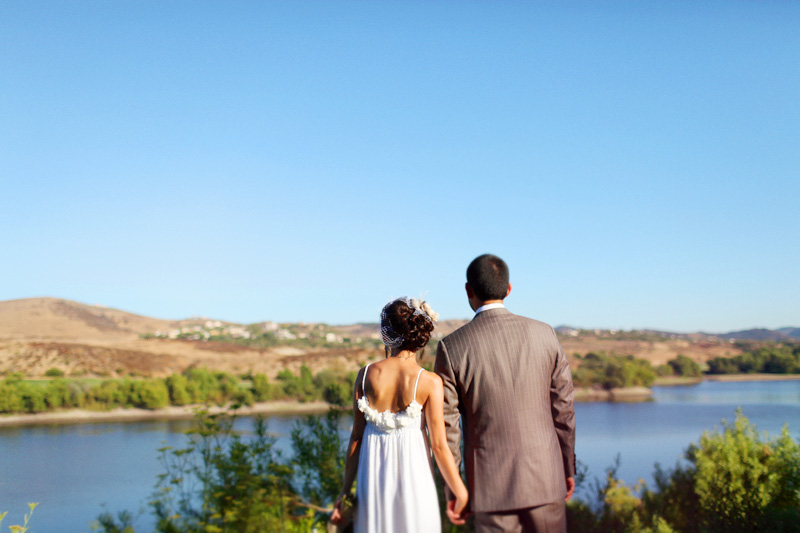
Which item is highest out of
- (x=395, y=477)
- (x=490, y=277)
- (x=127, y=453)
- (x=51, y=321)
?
(x=51, y=321)

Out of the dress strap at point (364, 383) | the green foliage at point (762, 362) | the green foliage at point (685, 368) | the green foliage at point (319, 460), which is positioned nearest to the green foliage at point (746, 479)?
the green foliage at point (319, 460)

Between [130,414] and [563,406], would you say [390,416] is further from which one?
[130,414]

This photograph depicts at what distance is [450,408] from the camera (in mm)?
2045

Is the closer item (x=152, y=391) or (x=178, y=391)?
(x=152, y=391)

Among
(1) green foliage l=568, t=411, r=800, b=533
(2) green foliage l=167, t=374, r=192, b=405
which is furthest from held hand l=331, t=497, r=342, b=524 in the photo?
(2) green foliage l=167, t=374, r=192, b=405

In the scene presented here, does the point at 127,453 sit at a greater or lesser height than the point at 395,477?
lesser

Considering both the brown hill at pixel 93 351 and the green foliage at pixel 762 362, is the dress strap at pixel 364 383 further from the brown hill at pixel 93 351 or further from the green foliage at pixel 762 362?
the green foliage at pixel 762 362

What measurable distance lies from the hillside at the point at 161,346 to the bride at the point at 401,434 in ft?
15.7

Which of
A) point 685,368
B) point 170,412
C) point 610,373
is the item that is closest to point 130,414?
point 170,412

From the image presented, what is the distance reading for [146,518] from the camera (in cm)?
1053

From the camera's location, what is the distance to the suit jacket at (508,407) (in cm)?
199

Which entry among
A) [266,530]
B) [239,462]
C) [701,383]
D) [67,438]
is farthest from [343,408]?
[701,383]

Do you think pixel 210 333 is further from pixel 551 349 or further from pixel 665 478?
pixel 551 349

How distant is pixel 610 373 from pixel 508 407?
37950 millimetres
